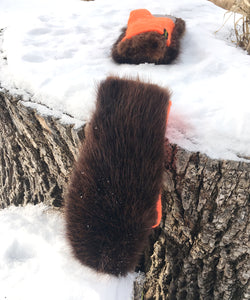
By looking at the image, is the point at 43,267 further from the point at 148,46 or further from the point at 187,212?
the point at 148,46

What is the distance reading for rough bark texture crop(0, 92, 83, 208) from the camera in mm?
1199

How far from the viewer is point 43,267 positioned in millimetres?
1284

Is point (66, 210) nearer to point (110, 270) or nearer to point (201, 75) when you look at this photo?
point (110, 270)

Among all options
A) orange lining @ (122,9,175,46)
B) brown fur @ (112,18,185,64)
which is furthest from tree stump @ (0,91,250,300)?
orange lining @ (122,9,175,46)

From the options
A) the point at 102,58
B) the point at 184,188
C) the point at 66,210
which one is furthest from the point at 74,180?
the point at 102,58

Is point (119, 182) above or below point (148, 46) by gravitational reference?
below

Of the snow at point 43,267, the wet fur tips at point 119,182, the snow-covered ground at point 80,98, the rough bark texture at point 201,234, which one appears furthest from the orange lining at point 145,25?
the snow at point 43,267

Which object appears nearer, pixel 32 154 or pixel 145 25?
pixel 32 154

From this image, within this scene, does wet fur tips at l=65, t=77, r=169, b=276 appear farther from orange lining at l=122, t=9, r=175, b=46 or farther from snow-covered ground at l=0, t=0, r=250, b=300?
orange lining at l=122, t=9, r=175, b=46

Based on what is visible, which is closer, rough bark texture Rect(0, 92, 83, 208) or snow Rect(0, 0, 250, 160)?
snow Rect(0, 0, 250, 160)

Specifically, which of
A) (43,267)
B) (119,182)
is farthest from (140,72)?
(43,267)

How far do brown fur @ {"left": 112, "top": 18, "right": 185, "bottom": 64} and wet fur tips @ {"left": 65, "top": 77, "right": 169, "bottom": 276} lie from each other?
63 centimetres

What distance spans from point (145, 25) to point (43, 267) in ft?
5.11

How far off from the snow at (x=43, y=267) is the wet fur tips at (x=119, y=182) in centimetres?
16
